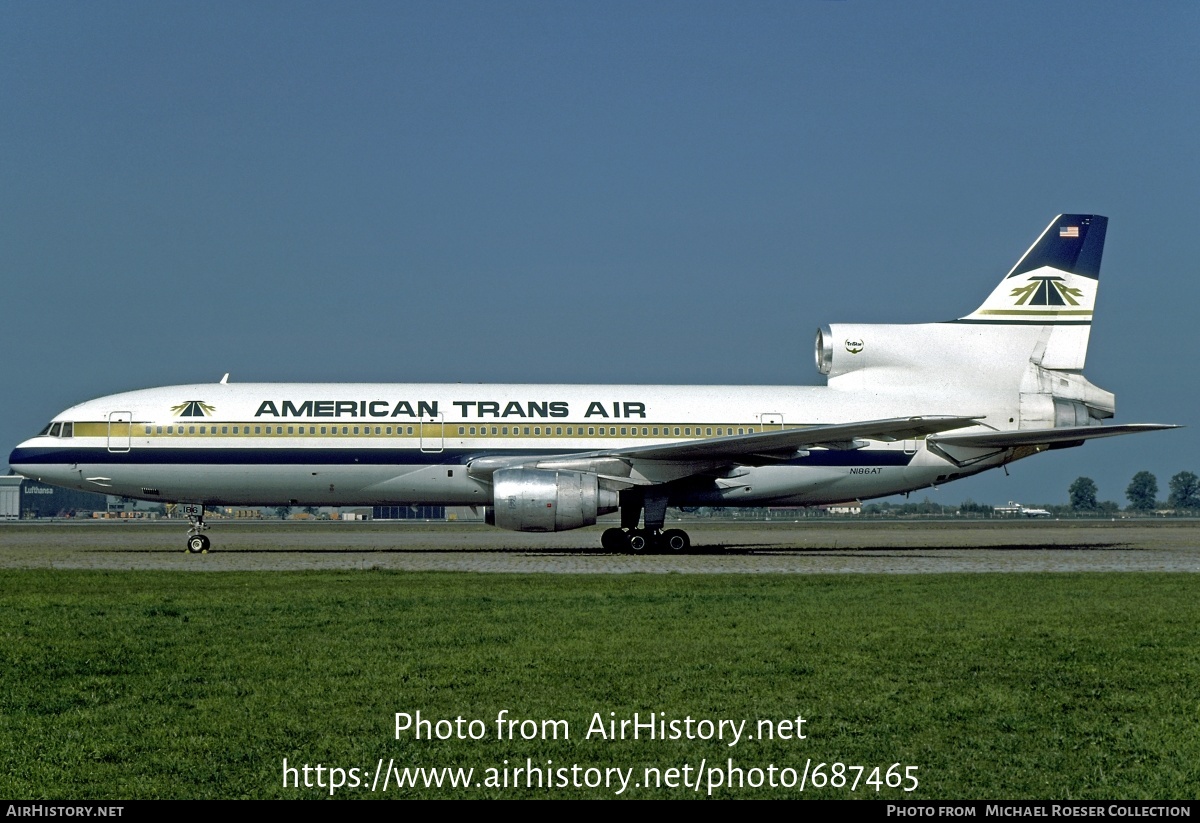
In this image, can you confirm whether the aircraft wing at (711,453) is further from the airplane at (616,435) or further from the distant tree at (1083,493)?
the distant tree at (1083,493)

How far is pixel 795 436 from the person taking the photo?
24812 millimetres

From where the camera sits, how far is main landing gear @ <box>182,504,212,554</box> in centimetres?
2689

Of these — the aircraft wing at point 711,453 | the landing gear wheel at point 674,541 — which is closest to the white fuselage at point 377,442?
the aircraft wing at point 711,453

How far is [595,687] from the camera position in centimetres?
805

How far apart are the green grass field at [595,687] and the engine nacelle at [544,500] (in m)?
10.0

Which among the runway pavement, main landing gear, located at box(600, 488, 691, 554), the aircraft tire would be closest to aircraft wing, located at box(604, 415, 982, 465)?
main landing gear, located at box(600, 488, 691, 554)

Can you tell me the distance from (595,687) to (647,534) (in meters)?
18.9

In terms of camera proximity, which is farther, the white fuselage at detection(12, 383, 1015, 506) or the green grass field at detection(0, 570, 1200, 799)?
the white fuselage at detection(12, 383, 1015, 506)

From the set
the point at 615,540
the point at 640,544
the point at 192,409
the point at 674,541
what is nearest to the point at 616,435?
the point at 615,540

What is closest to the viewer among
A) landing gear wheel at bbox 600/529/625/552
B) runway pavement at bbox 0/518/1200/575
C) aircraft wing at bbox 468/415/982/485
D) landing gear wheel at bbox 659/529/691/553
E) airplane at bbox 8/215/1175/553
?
runway pavement at bbox 0/518/1200/575

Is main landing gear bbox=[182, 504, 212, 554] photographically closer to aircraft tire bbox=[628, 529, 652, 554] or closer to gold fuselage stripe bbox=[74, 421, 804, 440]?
gold fuselage stripe bbox=[74, 421, 804, 440]

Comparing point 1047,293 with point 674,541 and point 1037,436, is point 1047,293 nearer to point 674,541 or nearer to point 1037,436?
point 1037,436

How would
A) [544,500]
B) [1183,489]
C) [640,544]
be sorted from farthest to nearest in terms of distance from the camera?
1. [1183,489]
2. [640,544]
3. [544,500]

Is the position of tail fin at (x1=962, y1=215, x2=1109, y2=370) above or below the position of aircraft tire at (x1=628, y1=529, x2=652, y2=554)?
above
